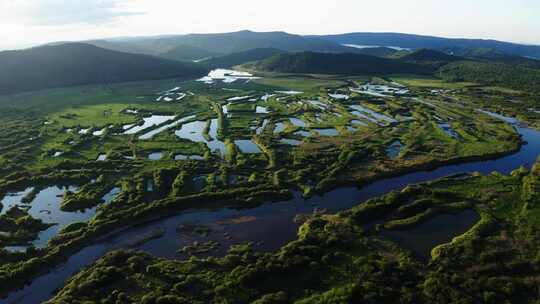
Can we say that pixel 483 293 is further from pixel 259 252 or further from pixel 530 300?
pixel 259 252

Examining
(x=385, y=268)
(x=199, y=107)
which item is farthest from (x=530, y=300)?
(x=199, y=107)

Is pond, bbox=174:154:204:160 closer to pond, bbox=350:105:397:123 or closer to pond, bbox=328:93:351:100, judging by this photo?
pond, bbox=350:105:397:123

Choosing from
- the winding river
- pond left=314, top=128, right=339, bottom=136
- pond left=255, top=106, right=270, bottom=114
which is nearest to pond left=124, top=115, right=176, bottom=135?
pond left=255, top=106, right=270, bottom=114

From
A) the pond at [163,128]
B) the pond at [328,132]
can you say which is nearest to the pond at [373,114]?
the pond at [328,132]

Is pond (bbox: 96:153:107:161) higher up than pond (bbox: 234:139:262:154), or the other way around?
pond (bbox: 234:139:262:154)

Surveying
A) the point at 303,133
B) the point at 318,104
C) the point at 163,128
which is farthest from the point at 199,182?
the point at 318,104

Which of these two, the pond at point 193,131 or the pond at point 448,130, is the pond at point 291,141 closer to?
the pond at point 193,131
